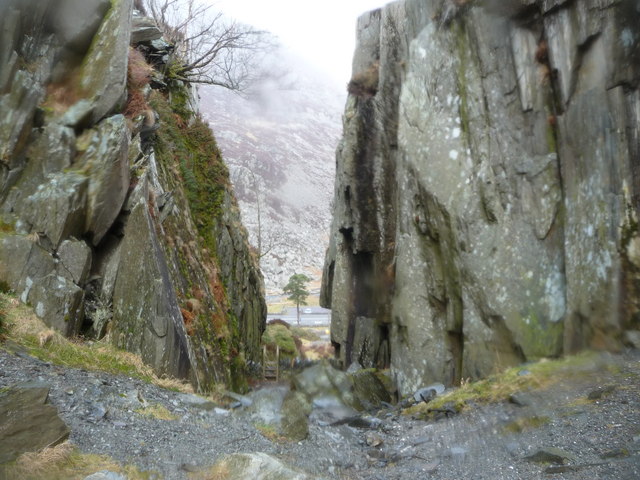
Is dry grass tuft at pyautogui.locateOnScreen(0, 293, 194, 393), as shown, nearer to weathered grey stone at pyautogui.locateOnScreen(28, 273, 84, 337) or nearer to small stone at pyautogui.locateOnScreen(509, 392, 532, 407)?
weathered grey stone at pyautogui.locateOnScreen(28, 273, 84, 337)

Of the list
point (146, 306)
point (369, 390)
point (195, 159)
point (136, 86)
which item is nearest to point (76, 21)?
point (136, 86)

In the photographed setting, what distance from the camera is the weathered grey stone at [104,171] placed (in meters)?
11.6

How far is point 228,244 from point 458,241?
10.0 metres

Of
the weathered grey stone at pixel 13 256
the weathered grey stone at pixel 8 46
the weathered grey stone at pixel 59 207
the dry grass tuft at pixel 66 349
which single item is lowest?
the dry grass tuft at pixel 66 349

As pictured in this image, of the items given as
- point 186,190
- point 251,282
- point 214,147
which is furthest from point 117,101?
point 251,282

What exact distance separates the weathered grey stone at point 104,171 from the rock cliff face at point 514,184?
931 cm

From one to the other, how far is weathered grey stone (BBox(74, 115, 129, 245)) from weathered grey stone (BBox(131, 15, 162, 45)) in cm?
645

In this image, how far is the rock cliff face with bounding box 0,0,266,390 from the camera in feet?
34.9

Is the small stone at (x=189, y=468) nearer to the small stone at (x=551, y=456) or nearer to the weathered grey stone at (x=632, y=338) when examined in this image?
the small stone at (x=551, y=456)

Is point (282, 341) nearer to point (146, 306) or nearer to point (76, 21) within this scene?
point (146, 306)

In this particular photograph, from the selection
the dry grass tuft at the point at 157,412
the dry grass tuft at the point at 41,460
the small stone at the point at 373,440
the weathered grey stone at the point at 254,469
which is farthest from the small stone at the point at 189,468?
the small stone at the point at 373,440

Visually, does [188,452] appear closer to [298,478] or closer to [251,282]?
[298,478]

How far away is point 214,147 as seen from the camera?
71.3 feet

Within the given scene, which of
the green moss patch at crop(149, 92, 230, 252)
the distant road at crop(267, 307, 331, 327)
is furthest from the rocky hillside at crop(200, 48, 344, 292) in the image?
the green moss patch at crop(149, 92, 230, 252)
